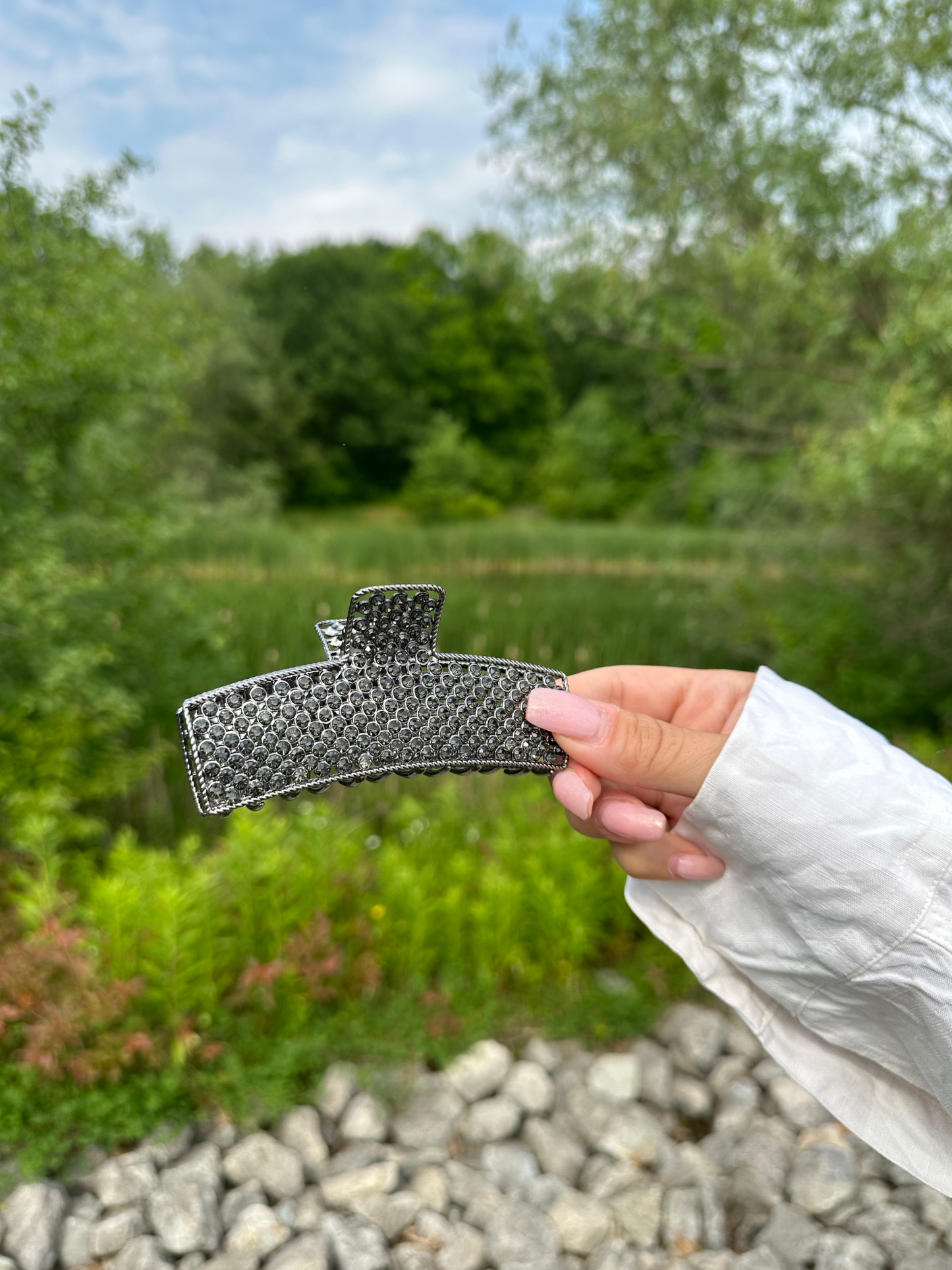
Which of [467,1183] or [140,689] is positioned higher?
[140,689]

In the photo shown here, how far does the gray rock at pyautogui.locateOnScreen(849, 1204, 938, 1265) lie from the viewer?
6.72ft

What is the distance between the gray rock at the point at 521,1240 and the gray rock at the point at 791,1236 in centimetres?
53

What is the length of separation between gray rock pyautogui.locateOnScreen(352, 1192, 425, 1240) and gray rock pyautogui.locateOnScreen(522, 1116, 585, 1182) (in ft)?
1.35

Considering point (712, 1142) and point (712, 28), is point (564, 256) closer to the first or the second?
point (712, 28)

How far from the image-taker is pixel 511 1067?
2.63 m

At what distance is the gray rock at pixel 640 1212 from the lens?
2.14 meters

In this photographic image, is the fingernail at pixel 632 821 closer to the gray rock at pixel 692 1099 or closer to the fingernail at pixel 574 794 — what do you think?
the fingernail at pixel 574 794

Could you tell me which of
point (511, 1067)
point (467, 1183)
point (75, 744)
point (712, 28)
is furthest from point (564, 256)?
point (467, 1183)

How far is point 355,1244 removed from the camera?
2.01m

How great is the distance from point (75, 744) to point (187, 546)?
5607 mm

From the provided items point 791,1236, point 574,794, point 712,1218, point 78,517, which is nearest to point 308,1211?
point 712,1218

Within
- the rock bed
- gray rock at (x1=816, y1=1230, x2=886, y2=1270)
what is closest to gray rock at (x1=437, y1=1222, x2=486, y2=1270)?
the rock bed

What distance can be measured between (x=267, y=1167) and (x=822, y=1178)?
1486 mm

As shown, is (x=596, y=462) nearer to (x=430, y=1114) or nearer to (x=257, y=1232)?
(x=430, y=1114)
